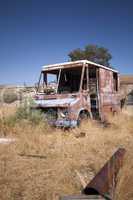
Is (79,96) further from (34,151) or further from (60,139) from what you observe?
(34,151)

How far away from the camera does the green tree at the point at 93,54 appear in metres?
43.2

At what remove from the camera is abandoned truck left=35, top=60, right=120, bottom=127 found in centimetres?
774

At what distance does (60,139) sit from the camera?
6.29m

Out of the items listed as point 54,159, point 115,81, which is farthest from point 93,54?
point 54,159

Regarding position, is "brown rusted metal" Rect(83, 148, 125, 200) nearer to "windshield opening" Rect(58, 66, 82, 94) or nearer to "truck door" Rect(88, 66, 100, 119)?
"truck door" Rect(88, 66, 100, 119)

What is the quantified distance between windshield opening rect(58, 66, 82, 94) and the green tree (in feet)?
108

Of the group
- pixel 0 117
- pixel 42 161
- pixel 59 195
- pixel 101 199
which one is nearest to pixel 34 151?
pixel 42 161

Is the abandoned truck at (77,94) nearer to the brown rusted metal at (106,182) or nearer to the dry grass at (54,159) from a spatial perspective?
the dry grass at (54,159)

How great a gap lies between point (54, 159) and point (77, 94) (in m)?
3.75

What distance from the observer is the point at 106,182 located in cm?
340

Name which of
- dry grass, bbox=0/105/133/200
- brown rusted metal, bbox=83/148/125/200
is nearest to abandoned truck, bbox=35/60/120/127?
dry grass, bbox=0/105/133/200

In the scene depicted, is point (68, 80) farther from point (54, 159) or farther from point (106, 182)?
point (106, 182)

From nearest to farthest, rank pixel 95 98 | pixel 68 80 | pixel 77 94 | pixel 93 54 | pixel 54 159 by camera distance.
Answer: pixel 54 159 < pixel 77 94 < pixel 95 98 < pixel 68 80 < pixel 93 54

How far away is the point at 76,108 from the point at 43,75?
2.70 meters
